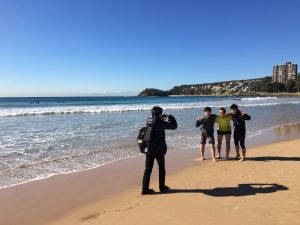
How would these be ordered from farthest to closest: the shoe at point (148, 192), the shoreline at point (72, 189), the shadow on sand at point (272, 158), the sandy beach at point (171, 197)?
the shadow on sand at point (272, 158) → the shoe at point (148, 192) → the shoreline at point (72, 189) → the sandy beach at point (171, 197)

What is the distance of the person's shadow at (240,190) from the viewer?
584cm

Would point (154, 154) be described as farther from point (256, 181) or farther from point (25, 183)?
point (25, 183)

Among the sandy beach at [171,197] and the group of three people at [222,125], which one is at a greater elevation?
the group of three people at [222,125]

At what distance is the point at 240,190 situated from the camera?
602 centimetres

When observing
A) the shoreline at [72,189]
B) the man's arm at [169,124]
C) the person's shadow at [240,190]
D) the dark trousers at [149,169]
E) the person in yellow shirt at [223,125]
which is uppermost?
the man's arm at [169,124]

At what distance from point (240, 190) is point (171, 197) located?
131 cm

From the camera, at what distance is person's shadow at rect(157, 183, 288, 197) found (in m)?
5.84

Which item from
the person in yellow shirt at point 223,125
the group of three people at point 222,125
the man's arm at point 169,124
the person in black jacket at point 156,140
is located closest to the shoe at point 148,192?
the person in black jacket at point 156,140

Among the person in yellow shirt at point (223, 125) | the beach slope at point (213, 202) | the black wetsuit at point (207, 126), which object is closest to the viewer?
the beach slope at point (213, 202)

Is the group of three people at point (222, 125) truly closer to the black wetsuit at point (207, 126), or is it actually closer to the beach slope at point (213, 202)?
the black wetsuit at point (207, 126)

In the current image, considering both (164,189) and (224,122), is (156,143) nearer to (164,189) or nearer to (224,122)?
(164,189)

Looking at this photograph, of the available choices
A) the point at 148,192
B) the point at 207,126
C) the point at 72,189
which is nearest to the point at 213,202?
the point at 148,192

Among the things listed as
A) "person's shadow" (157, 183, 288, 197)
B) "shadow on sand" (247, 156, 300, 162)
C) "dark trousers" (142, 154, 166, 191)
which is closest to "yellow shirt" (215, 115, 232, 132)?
"shadow on sand" (247, 156, 300, 162)

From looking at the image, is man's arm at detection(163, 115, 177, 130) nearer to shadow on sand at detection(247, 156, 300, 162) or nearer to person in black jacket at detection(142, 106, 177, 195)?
person in black jacket at detection(142, 106, 177, 195)
